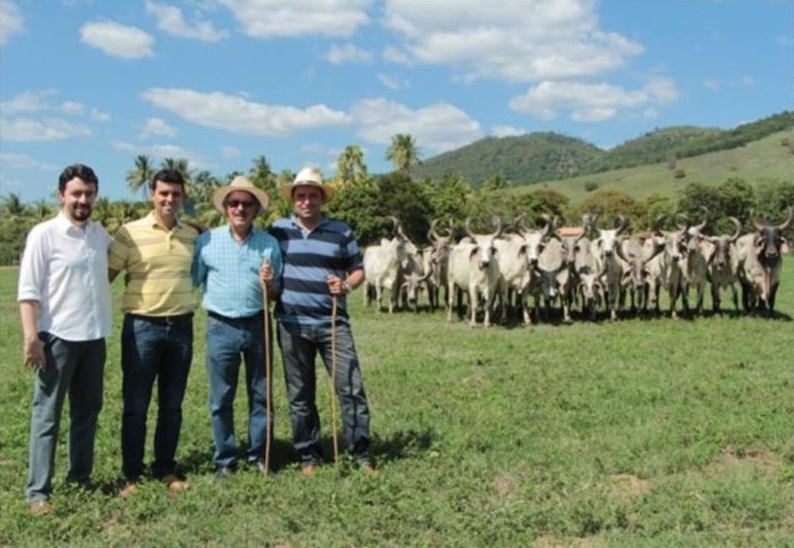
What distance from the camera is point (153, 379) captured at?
20.4 ft

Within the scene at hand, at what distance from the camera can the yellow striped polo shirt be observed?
6.05 metres

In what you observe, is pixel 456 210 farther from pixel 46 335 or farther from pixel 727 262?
pixel 46 335

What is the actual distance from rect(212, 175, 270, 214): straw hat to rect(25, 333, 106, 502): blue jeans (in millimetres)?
1520

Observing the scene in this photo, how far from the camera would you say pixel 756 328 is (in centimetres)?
1464

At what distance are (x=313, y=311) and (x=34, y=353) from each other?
2140 mm

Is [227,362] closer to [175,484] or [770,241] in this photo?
[175,484]

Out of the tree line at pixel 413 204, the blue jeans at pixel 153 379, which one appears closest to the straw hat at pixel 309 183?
the blue jeans at pixel 153 379

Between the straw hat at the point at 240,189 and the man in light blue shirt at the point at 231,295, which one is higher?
the straw hat at the point at 240,189

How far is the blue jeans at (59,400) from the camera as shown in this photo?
5652 mm

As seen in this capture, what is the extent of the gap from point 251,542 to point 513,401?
14.0 feet

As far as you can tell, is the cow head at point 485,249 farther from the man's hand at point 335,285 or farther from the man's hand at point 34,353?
the man's hand at point 34,353

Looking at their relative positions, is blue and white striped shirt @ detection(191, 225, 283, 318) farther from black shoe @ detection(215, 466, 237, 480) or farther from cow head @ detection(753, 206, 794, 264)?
cow head @ detection(753, 206, 794, 264)

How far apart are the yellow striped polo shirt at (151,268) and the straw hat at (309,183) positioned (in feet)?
3.43

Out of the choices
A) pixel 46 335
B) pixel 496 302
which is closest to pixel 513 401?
pixel 46 335
